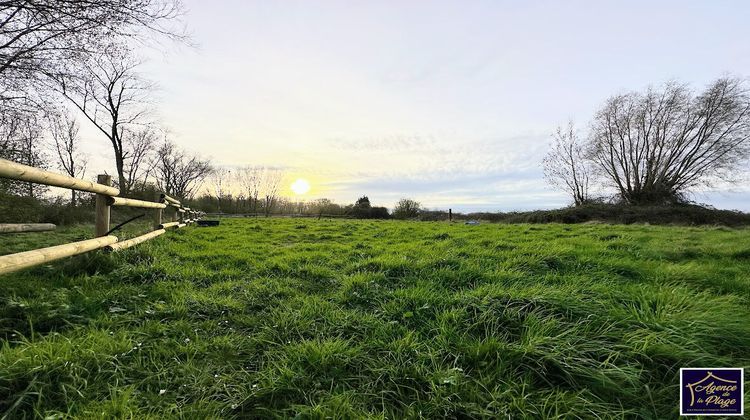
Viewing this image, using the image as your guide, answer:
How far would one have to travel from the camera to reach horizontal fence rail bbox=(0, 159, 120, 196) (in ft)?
7.52

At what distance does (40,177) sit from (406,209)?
32031 mm

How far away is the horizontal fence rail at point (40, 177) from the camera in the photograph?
2291mm

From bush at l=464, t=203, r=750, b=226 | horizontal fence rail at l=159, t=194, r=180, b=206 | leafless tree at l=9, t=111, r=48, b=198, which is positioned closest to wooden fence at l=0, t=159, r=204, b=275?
horizontal fence rail at l=159, t=194, r=180, b=206

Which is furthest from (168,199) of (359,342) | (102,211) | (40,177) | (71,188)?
(359,342)

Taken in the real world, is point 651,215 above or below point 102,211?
above

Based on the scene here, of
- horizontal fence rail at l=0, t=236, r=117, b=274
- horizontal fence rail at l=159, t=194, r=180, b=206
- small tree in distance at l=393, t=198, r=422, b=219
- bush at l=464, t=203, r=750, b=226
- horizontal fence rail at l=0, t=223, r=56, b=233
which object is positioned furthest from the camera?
small tree in distance at l=393, t=198, r=422, b=219

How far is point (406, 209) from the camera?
3403 cm

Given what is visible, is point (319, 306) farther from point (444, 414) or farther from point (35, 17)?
point (35, 17)

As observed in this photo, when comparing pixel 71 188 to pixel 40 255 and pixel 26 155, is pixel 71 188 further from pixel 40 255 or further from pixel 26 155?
pixel 26 155

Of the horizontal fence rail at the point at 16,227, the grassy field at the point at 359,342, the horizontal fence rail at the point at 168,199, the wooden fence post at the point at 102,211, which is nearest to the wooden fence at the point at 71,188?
the wooden fence post at the point at 102,211

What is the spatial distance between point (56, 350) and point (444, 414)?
2.45 meters

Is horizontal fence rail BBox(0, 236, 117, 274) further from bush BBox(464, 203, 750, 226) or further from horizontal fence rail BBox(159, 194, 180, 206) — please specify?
bush BBox(464, 203, 750, 226)

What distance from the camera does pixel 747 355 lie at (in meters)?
2.13

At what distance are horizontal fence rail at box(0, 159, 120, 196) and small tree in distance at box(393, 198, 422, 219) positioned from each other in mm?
30617
